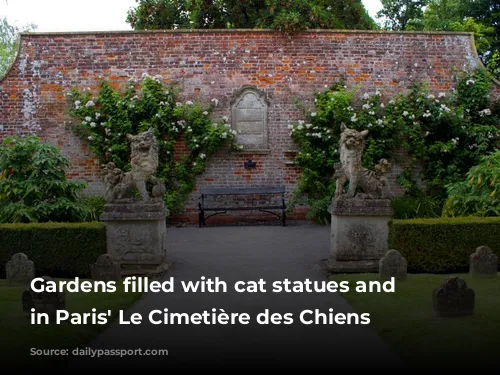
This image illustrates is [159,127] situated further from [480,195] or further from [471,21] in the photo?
[471,21]

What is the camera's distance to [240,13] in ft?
70.0

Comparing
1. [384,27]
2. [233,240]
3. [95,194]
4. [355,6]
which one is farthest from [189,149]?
[384,27]

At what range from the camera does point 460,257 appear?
9320mm

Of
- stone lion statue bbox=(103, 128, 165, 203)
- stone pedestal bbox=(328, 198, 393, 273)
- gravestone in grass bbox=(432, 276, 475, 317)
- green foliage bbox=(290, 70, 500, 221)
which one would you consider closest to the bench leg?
green foliage bbox=(290, 70, 500, 221)

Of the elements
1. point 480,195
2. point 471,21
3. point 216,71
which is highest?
point 471,21

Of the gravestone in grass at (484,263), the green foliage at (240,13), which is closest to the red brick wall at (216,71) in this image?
the green foliage at (240,13)

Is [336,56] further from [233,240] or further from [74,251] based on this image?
[74,251]

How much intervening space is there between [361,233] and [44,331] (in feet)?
17.1

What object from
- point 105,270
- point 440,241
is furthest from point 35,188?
point 440,241

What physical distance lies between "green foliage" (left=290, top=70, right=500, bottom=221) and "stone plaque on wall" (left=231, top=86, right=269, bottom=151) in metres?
0.85

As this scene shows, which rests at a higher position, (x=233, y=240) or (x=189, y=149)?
(x=189, y=149)

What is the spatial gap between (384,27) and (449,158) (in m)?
18.7

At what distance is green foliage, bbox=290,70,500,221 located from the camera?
15.4 meters

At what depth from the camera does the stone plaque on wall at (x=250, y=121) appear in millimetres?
15797
